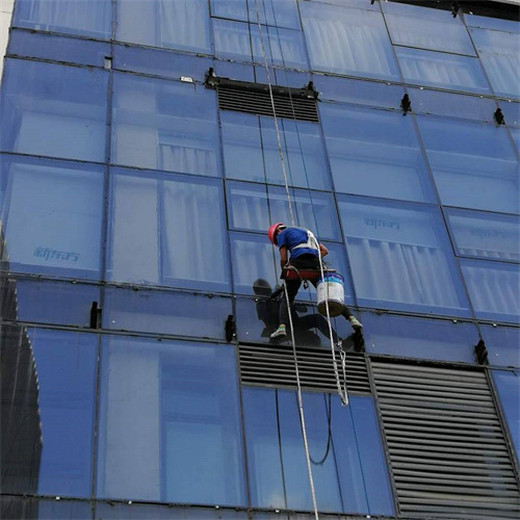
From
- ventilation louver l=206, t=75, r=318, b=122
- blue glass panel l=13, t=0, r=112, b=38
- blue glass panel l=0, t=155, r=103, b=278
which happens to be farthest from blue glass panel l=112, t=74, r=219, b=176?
blue glass panel l=13, t=0, r=112, b=38

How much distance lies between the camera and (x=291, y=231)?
11891 mm

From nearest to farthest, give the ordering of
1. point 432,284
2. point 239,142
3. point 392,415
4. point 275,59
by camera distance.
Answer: point 392,415
point 432,284
point 239,142
point 275,59

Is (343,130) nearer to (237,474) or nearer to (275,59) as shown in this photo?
(275,59)

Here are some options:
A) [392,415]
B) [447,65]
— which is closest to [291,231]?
[392,415]

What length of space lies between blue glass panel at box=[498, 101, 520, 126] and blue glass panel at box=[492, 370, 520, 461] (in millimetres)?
5426

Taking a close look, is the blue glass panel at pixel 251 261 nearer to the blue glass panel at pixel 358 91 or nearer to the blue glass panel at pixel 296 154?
the blue glass panel at pixel 296 154

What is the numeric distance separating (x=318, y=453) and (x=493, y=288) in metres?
3.90

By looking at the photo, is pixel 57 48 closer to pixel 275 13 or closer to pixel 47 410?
pixel 275 13

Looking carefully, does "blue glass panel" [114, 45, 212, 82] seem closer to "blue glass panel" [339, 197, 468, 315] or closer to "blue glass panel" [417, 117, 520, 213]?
"blue glass panel" [339, 197, 468, 315]

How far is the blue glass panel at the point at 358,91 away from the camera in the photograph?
50.3ft

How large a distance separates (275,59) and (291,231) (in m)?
4.83

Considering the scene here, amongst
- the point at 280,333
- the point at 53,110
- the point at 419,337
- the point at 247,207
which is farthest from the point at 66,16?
the point at 419,337

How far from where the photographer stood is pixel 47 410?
995cm

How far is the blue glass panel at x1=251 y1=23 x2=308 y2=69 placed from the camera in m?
15.7
